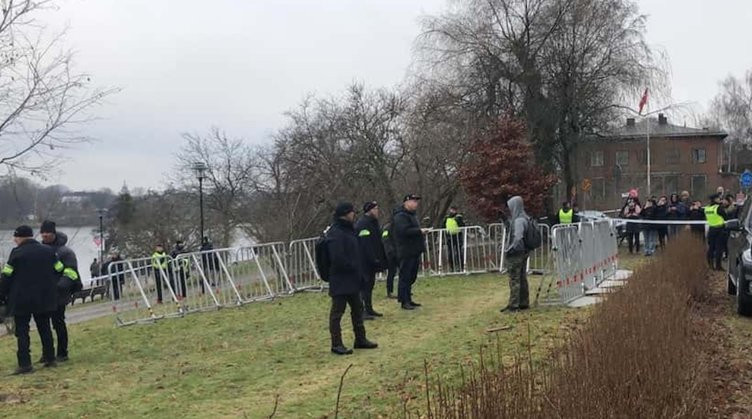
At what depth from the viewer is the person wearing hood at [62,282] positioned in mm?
8922

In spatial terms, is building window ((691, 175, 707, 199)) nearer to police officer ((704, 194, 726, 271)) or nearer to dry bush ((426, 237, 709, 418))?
police officer ((704, 194, 726, 271))

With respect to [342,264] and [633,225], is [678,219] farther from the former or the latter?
[342,264]

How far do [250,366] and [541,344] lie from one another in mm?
3161

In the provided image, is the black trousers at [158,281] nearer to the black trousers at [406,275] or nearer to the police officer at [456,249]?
the black trousers at [406,275]

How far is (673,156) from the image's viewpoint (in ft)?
221

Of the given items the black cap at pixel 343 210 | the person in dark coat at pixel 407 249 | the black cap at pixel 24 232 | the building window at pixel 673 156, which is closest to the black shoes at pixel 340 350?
the black cap at pixel 343 210

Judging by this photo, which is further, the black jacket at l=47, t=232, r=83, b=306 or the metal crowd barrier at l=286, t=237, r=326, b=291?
the metal crowd barrier at l=286, t=237, r=326, b=291

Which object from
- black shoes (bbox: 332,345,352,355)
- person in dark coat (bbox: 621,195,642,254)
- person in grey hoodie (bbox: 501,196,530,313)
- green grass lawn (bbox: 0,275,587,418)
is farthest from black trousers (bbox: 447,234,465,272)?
black shoes (bbox: 332,345,352,355)

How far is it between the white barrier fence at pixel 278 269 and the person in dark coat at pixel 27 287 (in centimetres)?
448

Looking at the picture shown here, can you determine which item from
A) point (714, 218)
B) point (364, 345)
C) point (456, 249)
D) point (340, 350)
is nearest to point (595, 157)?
point (456, 249)

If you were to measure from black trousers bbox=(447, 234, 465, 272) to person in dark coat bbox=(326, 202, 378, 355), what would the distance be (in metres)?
8.83

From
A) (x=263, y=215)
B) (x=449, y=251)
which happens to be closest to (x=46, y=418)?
(x=449, y=251)

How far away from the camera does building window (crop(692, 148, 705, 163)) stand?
69688mm

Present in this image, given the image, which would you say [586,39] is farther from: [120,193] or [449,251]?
[120,193]
